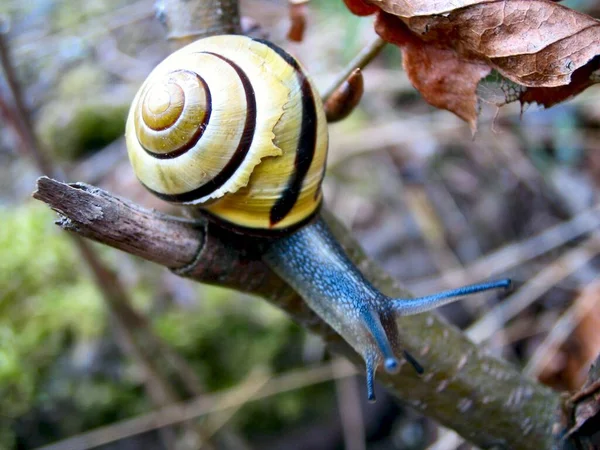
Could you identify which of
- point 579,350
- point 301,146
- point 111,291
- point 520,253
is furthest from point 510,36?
point 520,253

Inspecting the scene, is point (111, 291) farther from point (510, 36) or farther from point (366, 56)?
point (510, 36)

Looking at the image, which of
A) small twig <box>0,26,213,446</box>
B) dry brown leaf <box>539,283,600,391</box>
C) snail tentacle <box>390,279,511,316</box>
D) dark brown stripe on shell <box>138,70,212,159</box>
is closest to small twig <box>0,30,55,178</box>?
small twig <box>0,26,213,446</box>

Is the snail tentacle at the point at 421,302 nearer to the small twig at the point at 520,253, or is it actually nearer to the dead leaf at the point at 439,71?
the dead leaf at the point at 439,71

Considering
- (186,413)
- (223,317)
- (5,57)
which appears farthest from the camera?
(223,317)

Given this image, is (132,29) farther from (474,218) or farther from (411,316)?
(411,316)

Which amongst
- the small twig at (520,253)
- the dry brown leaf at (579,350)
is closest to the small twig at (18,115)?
the small twig at (520,253)

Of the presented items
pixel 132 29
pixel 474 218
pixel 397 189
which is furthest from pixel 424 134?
pixel 132 29
